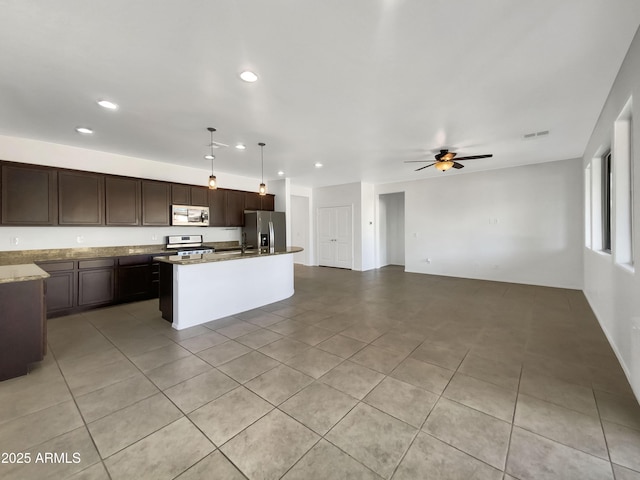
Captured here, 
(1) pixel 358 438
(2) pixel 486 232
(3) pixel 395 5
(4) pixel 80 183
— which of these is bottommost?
(1) pixel 358 438

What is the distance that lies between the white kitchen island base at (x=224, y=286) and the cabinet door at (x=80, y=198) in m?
1.82

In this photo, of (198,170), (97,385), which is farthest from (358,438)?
(198,170)

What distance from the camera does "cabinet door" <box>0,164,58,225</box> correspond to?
3.82 meters

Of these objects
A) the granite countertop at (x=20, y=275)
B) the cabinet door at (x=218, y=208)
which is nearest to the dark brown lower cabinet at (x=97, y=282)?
the granite countertop at (x=20, y=275)

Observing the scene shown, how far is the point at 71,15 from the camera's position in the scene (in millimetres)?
1783

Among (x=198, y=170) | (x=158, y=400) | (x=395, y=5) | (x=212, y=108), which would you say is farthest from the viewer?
(x=198, y=170)

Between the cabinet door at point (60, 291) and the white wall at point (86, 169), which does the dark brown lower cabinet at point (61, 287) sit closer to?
the cabinet door at point (60, 291)

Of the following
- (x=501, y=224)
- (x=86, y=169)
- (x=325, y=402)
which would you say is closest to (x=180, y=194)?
(x=86, y=169)

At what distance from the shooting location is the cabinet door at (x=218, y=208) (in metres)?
6.24

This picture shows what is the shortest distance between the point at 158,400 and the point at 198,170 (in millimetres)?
5225

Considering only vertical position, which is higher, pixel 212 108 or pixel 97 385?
pixel 212 108

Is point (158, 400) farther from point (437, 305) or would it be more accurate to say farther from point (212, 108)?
point (437, 305)

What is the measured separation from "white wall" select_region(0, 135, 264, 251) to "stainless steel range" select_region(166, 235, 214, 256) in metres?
0.15

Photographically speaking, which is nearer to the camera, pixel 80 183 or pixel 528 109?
pixel 528 109
